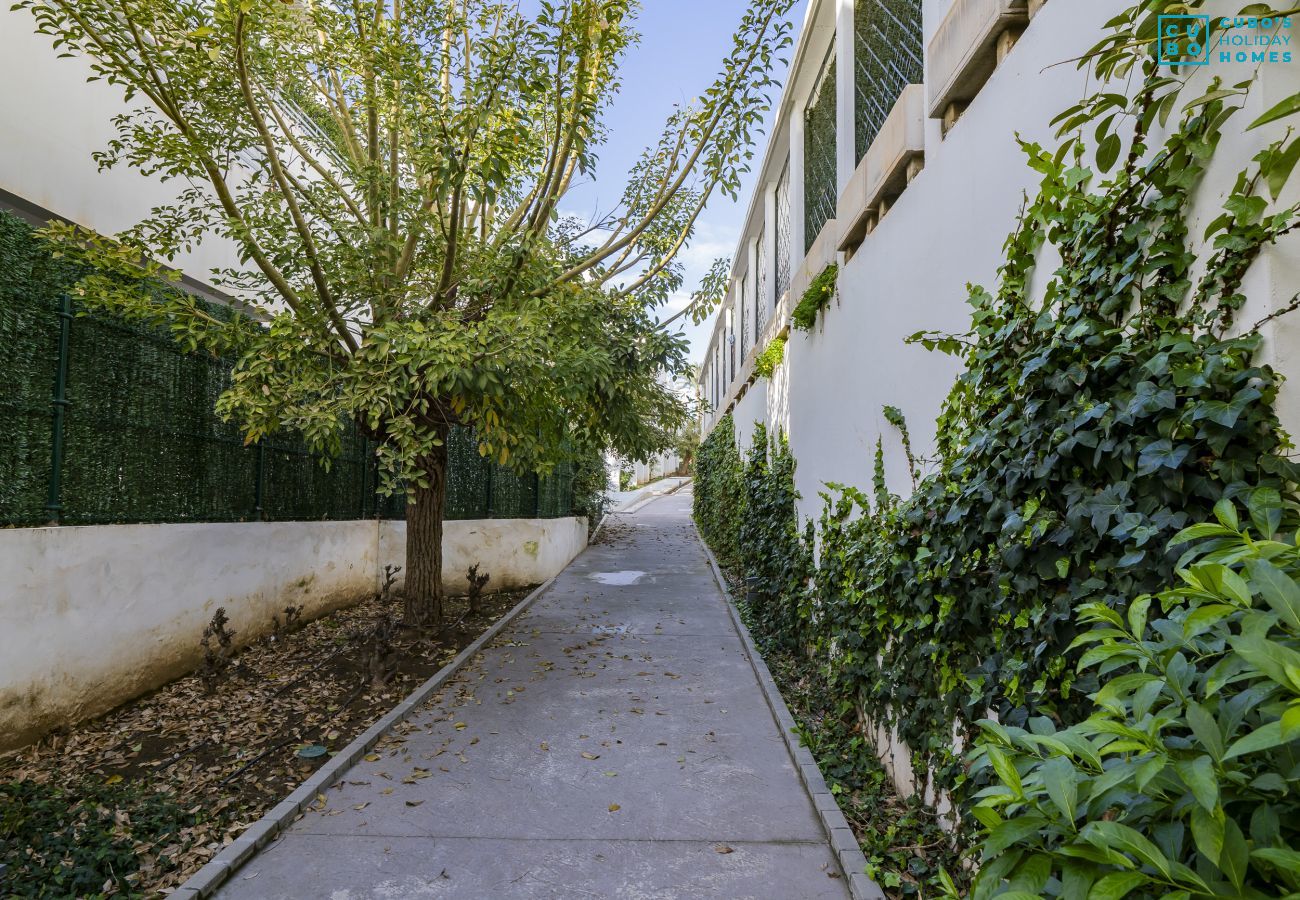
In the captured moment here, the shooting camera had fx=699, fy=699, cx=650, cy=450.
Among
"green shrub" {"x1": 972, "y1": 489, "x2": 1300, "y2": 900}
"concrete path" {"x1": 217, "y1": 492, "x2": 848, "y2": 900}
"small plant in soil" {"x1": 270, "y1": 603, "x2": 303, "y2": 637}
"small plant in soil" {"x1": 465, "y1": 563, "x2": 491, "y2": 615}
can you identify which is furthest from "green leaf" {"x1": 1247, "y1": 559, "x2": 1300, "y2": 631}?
"small plant in soil" {"x1": 465, "y1": 563, "x2": 491, "y2": 615}

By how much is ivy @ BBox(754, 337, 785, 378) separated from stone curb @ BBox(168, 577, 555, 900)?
550 cm

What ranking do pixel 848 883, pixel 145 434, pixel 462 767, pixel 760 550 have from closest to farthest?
1. pixel 848 883
2. pixel 462 767
3. pixel 145 434
4. pixel 760 550

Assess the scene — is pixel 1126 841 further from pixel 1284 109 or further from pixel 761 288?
pixel 761 288

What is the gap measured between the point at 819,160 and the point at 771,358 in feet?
9.01

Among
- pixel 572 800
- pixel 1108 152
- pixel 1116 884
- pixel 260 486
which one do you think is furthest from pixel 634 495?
pixel 1116 884

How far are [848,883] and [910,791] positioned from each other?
2.81ft

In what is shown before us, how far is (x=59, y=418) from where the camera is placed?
488cm

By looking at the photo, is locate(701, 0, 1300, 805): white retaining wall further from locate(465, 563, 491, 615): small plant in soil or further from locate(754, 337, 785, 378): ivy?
locate(465, 563, 491, 615): small plant in soil

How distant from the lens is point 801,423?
7.27 metres

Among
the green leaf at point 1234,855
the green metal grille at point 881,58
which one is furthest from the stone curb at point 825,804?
the green metal grille at point 881,58

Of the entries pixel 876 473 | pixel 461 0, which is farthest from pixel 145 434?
pixel 876 473

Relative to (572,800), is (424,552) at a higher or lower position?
higher

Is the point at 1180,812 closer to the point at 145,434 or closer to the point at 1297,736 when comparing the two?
the point at 1297,736

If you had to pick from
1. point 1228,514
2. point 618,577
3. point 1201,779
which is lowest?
point 618,577
